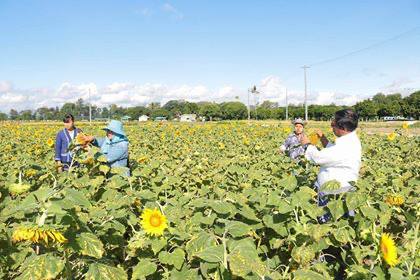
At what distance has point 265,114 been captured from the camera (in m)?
104

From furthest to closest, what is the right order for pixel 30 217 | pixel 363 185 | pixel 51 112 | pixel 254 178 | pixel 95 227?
pixel 51 112, pixel 254 178, pixel 363 185, pixel 95 227, pixel 30 217

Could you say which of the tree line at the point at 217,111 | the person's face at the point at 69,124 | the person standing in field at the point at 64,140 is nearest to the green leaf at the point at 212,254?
the person standing in field at the point at 64,140

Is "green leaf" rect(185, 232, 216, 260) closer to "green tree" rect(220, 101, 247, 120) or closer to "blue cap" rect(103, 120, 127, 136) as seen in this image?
"blue cap" rect(103, 120, 127, 136)

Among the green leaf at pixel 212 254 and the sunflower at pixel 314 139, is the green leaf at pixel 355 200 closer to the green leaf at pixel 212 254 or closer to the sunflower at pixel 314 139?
the green leaf at pixel 212 254

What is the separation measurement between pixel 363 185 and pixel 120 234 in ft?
4.84

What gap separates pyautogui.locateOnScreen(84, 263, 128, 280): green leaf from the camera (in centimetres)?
162

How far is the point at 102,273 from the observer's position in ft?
5.39

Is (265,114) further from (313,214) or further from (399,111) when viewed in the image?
(313,214)

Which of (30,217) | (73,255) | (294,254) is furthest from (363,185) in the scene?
(30,217)

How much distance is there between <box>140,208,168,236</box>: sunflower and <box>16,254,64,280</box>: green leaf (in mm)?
461

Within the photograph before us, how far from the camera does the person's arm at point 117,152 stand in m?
4.72

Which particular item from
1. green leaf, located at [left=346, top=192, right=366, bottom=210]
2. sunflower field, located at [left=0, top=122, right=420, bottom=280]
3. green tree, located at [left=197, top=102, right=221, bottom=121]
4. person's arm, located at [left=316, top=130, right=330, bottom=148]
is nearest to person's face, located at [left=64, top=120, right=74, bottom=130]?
sunflower field, located at [left=0, top=122, right=420, bottom=280]

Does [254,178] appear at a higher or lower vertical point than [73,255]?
higher

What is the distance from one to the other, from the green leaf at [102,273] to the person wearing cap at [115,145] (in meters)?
3.10
